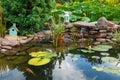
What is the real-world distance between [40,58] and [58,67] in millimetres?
482

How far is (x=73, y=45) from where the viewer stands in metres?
6.43

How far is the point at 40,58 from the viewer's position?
17.4 ft

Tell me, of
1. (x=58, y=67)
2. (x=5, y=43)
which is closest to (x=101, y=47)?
(x=58, y=67)

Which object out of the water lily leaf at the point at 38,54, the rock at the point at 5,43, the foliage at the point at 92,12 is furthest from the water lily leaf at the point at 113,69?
the foliage at the point at 92,12

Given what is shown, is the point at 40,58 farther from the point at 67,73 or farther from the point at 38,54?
the point at 67,73

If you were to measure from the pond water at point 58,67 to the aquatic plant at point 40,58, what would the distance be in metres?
0.08

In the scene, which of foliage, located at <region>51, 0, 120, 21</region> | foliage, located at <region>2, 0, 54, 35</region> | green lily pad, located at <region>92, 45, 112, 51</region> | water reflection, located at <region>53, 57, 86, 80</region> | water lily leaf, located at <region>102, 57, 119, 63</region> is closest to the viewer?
water reflection, located at <region>53, 57, 86, 80</region>

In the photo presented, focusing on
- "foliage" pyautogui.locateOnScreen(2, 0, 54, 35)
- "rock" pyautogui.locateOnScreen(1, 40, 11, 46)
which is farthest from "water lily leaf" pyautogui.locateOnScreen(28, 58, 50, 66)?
"foliage" pyautogui.locateOnScreen(2, 0, 54, 35)

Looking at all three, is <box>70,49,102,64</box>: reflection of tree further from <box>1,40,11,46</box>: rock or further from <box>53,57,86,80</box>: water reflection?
<box>1,40,11,46</box>: rock

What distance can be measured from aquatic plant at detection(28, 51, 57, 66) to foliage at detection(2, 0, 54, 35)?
1427 mm

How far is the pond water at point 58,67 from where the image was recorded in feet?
15.0

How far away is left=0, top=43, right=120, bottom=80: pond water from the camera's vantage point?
4.58m

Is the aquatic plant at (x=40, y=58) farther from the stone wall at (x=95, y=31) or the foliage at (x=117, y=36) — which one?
the foliage at (x=117, y=36)

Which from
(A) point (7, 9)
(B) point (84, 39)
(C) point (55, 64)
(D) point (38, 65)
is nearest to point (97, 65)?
(C) point (55, 64)
